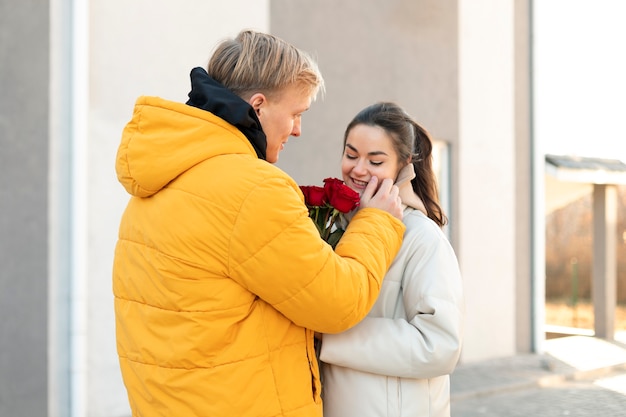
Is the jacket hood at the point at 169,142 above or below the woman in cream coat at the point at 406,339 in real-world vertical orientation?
above

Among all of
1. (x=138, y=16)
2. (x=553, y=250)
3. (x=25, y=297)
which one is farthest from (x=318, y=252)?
(x=553, y=250)

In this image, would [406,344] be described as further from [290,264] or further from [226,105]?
[226,105]

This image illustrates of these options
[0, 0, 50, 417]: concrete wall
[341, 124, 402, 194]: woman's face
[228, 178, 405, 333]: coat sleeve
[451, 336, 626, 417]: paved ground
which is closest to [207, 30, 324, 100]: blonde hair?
[228, 178, 405, 333]: coat sleeve

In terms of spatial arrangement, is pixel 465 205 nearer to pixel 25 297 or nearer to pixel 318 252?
pixel 25 297

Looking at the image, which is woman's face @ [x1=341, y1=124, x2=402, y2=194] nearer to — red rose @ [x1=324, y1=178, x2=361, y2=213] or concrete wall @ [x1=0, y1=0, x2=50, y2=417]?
red rose @ [x1=324, y1=178, x2=361, y2=213]

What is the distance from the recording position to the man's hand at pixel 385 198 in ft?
8.05

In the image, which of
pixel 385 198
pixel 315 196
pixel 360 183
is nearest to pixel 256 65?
pixel 315 196

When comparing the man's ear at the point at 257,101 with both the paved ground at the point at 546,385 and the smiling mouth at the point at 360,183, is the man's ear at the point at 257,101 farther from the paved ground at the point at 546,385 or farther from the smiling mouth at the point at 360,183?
the paved ground at the point at 546,385

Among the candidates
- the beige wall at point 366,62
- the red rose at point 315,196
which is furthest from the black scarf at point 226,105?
the beige wall at point 366,62

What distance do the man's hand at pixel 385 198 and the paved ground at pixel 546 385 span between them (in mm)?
5952

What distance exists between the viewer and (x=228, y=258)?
2.02 meters

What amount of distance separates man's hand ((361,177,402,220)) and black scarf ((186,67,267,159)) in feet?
1.46

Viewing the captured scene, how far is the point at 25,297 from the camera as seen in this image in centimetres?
603

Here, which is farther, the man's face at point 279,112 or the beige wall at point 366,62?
the beige wall at point 366,62
